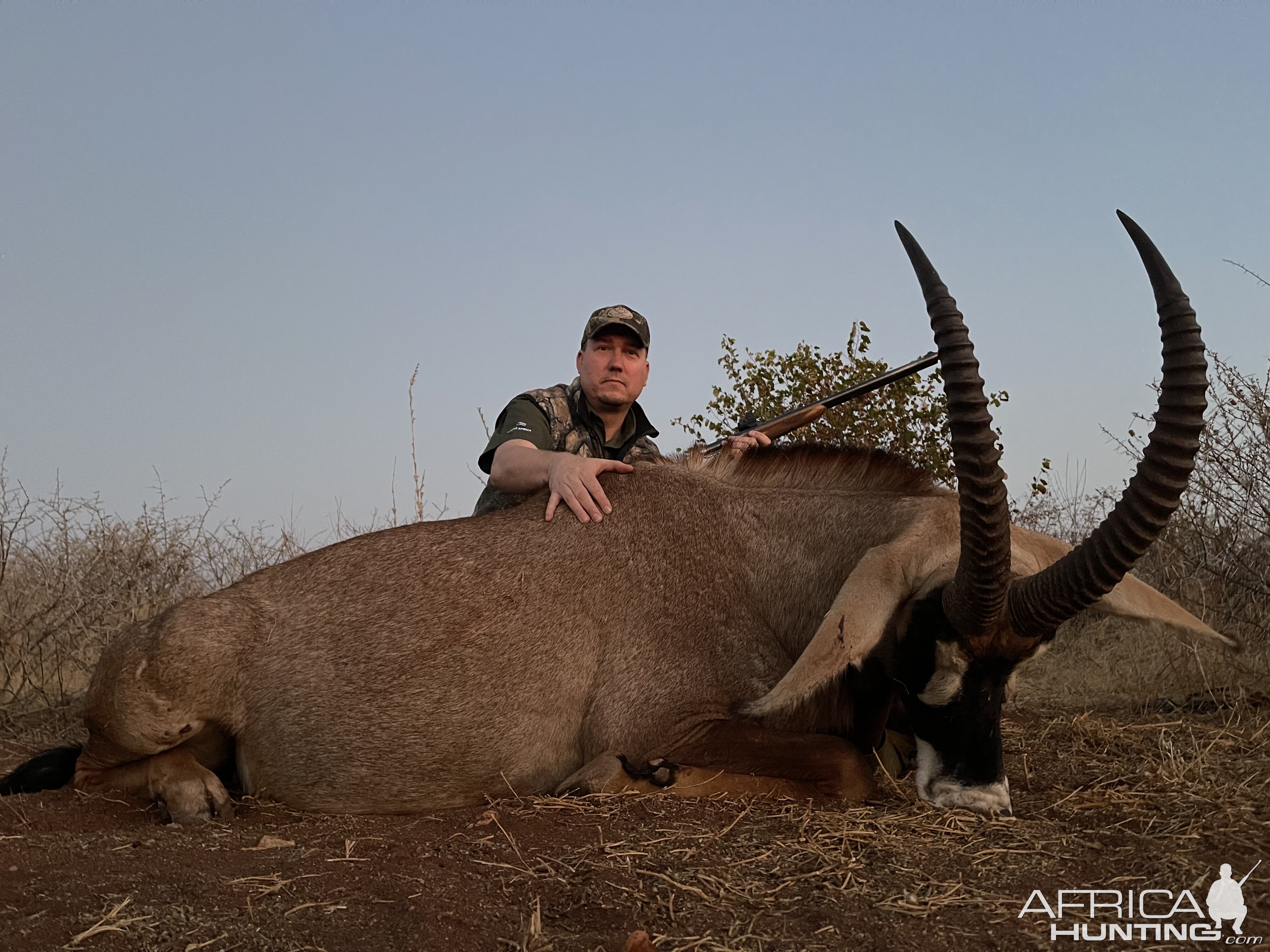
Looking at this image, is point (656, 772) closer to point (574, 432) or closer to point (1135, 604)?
point (1135, 604)

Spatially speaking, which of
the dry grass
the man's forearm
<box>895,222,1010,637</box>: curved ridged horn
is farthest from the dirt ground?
the man's forearm

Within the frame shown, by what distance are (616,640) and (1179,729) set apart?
122 inches

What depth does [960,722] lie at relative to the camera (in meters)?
4.00

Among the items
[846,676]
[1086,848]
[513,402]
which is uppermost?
[513,402]

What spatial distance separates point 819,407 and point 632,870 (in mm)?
4229

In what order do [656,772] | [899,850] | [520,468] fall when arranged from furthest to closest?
1. [520,468]
2. [656,772]
3. [899,850]

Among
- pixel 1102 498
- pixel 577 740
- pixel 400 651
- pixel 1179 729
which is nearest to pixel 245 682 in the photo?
pixel 400 651

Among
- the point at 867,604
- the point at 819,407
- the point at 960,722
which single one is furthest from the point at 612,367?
the point at 960,722

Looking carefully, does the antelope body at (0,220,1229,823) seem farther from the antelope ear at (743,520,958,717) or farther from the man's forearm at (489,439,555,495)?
the man's forearm at (489,439,555,495)

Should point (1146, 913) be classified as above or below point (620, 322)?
below

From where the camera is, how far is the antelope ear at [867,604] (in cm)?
398

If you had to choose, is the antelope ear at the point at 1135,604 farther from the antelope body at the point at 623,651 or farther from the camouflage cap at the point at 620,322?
the camouflage cap at the point at 620,322

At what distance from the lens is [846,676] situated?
460cm

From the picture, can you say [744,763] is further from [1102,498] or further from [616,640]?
[1102,498]
